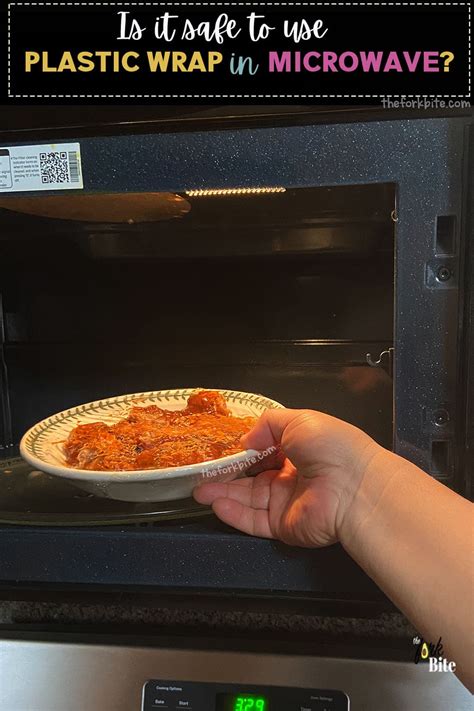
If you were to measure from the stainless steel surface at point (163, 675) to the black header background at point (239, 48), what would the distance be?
0.56m

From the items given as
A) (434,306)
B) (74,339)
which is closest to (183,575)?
(434,306)

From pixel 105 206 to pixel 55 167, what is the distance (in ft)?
0.36

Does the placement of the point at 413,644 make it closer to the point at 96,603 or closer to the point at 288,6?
the point at 96,603

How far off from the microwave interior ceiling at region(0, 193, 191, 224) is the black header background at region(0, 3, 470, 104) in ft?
0.37

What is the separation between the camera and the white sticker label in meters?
0.58

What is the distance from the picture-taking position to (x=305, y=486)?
653 mm

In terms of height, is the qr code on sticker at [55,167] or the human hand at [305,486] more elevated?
the qr code on sticker at [55,167]

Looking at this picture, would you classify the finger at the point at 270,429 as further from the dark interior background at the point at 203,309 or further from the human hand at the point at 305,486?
the dark interior background at the point at 203,309

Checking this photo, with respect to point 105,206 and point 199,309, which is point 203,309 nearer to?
point 199,309

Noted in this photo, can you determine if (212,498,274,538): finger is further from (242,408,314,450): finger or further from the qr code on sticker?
the qr code on sticker

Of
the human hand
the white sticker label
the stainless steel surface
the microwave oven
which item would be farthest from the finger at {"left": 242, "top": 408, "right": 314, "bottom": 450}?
the white sticker label

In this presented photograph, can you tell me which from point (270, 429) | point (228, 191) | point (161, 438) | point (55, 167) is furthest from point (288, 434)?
point (55, 167)

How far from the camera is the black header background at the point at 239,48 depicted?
1.70ft

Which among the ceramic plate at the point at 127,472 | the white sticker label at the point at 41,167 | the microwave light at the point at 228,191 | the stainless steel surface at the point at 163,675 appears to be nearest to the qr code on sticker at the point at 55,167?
the white sticker label at the point at 41,167
